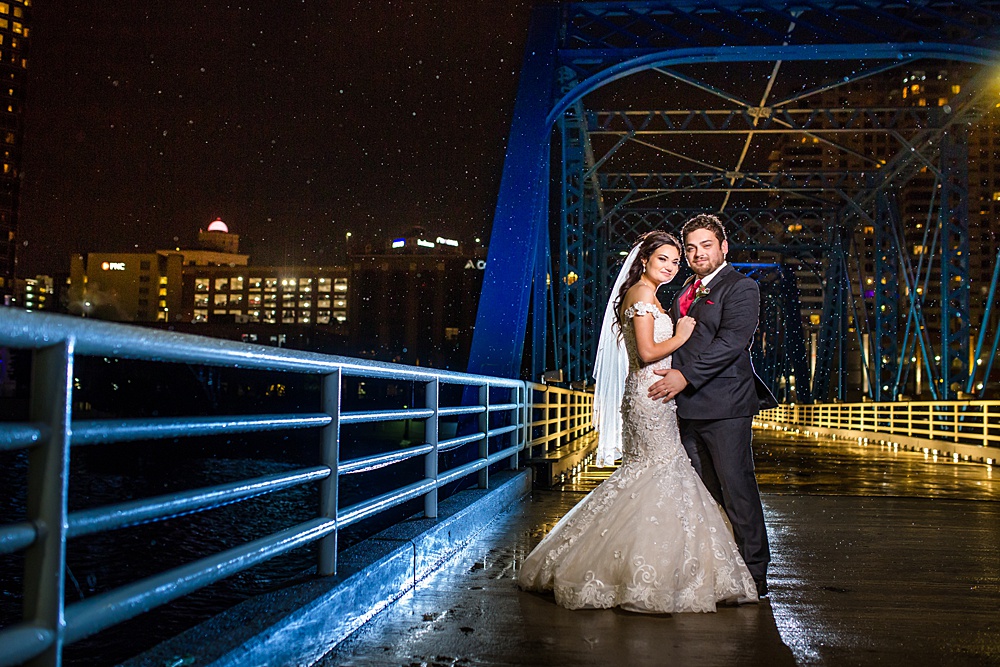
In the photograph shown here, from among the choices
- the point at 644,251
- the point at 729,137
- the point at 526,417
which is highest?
the point at 729,137

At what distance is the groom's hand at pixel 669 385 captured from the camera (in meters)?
4.44

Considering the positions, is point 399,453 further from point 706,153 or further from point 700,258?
point 706,153

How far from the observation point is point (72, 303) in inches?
5423

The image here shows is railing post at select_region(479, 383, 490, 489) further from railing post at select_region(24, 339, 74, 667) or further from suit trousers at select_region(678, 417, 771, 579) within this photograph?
railing post at select_region(24, 339, 74, 667)

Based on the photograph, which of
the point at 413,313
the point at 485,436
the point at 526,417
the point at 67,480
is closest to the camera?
the point at 67,480

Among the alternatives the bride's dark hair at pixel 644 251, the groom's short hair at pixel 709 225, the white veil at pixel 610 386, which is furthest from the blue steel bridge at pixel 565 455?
the groom's short hair at pixel 709 225

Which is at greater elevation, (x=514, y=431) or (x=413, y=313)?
(x=413, y=313)

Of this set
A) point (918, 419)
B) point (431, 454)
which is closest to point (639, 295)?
point (431, 454)

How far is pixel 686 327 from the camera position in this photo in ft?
14.9

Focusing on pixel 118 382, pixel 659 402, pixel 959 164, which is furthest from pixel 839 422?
pixel 118 382

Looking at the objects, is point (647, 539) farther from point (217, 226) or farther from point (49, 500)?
point (217, 226)

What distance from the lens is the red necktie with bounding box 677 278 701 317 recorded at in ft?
15.4

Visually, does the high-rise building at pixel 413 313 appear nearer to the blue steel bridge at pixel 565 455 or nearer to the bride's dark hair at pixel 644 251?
the blue steel bridge at pixel 565 455

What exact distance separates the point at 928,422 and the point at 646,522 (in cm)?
1749
